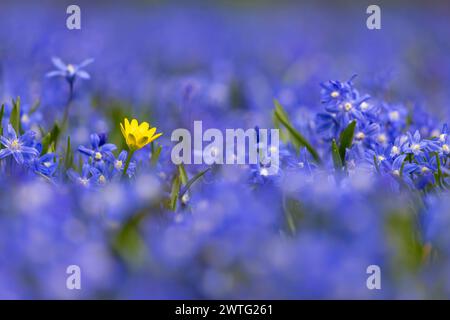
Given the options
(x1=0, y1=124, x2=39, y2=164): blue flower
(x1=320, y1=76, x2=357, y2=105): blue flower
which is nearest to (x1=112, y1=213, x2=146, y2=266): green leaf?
(x1=0, y1=124, x2=39, y2=164): blue flower

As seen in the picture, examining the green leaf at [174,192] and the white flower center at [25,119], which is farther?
the white flower center at [25,119]

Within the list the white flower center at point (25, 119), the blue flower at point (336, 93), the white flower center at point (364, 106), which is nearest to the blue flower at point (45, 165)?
the white flower center at point (25, 119)

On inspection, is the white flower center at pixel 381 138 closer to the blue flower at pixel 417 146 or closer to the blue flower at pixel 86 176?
the blue flower at pixel 417 146

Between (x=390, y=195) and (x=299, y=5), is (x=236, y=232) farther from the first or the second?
(x=299, y=5)

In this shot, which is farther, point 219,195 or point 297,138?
point 297,138

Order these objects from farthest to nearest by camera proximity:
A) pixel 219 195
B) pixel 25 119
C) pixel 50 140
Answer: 1. pixel 25 119
2. pixel 50 140
3. pixel 219 195

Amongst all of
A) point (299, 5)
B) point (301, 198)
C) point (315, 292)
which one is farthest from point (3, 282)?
point (299, 5)

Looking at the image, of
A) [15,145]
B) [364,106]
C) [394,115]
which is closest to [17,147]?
[15,145]

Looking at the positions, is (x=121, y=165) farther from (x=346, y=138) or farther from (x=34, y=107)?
(x=34, y=107)
